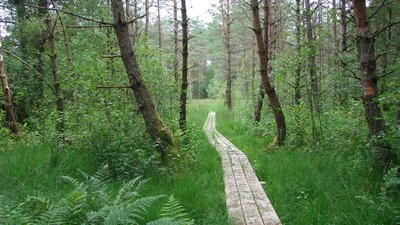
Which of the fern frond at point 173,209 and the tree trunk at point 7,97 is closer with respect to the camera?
the fern frond at point 173,209

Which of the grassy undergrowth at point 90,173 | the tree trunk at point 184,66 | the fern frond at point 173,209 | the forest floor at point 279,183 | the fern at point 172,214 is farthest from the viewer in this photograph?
the tree trunk at point 184,66

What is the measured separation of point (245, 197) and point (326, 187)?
1.23m

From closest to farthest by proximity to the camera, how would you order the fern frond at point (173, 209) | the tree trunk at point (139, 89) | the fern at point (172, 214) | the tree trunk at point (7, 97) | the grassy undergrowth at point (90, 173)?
the fern at point (172, 214), the fern frond at point (173, 209), the grassy undergrowth at point (90, 173), the tree trunk at point (139, 89), the tree trunk at point (7, 97)

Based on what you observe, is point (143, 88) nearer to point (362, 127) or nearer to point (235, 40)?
point (362, 127)

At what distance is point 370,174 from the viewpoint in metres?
4.08

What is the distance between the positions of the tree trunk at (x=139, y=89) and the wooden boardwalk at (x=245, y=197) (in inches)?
49.9

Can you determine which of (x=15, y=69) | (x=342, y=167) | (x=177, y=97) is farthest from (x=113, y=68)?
(x=15, y=69)

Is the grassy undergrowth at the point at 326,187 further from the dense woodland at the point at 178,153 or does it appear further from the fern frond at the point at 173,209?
the fern frond at the point at 173,209

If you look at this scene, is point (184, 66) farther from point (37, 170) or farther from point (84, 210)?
point (84, 210)

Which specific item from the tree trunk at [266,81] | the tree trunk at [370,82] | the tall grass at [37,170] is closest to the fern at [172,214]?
the tall grass at [37,170]

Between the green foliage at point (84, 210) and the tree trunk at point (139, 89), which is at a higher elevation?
the tree trunk at point (139, 89)

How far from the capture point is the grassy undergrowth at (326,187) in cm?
333

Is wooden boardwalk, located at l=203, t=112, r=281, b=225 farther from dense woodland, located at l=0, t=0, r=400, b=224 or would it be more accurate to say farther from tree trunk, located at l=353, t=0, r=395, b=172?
tree trunk, located at l=353, t=0, r=395, b=172

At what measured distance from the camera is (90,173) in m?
5.40
